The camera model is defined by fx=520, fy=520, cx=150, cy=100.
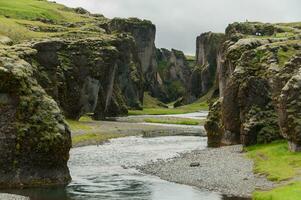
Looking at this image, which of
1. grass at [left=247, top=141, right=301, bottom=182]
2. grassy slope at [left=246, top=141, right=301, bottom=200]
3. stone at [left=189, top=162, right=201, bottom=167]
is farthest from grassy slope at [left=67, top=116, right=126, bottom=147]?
grass at [left=247, top=141, right=301, bottom=182]

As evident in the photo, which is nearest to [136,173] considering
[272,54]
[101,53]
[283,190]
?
[283,190]

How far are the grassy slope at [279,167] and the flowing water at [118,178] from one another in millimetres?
6375

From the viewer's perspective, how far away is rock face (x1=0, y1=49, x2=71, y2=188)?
55.9m

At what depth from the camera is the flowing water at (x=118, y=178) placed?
51.8 metres

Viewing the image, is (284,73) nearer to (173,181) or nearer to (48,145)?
(173,181)

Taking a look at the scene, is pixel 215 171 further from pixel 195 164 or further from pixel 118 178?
pixel 118 178

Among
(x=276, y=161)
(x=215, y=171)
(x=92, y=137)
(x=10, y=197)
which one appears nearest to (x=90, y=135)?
(x=92, y=137)

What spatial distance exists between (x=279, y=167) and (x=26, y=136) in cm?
2987

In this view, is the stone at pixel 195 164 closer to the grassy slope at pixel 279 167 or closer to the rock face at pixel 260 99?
the grassy slope at pixel 279 167

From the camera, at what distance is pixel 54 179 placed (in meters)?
57.6

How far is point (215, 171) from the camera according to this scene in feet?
215

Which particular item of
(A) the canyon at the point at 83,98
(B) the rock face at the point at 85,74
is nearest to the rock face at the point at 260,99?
(A) the canyon at the point at 83,98

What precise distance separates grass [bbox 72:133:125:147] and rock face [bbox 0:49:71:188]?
120ft

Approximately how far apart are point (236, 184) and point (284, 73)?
27030mm
